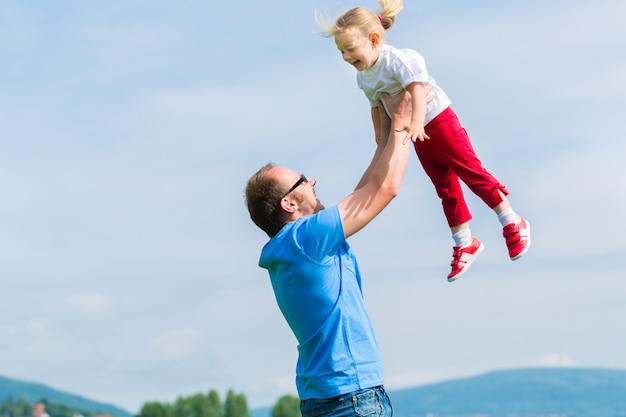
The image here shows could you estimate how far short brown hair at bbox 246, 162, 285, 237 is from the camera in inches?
355

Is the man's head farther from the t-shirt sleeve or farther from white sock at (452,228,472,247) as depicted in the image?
white sock at (452,228,472,247)

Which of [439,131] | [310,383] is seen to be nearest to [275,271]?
[310,383]

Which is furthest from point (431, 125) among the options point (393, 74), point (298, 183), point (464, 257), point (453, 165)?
point (298, 183)

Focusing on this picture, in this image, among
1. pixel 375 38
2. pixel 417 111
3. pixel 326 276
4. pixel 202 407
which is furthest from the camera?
pixel 202 407

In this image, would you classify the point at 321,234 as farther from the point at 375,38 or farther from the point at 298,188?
the point at 375,38

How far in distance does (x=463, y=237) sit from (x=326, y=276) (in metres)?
2.44

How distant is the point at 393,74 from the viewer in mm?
9602

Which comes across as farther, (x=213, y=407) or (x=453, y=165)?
(x=213, y=407)

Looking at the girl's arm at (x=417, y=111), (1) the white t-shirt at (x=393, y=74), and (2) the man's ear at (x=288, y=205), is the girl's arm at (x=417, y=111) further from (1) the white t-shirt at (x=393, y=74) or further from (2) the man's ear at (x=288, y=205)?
(2) the man's ear at (x=288, y=205)

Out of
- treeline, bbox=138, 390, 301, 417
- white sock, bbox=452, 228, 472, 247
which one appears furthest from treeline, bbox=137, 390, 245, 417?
white sock, bbox=452, 228, 472, 247

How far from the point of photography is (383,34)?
968cm

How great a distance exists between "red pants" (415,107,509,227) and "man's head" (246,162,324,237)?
1.79 metres

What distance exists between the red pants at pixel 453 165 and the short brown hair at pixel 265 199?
79.1 inches

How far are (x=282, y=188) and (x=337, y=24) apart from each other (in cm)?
171
